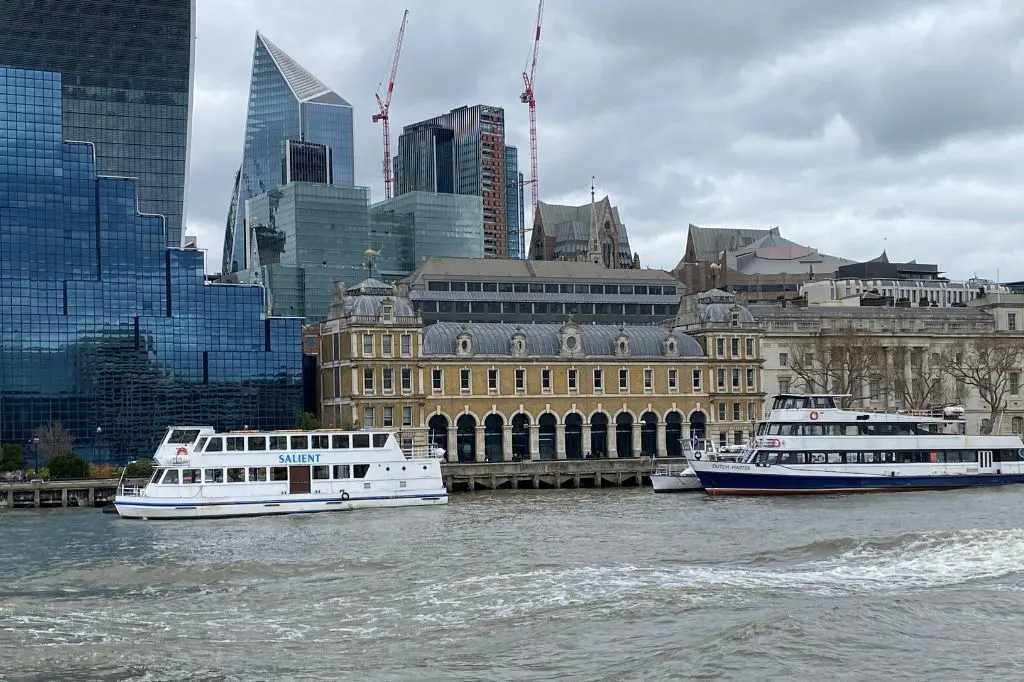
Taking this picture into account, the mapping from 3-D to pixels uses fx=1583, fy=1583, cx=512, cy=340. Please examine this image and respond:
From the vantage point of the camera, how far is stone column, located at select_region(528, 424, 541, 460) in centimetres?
14525

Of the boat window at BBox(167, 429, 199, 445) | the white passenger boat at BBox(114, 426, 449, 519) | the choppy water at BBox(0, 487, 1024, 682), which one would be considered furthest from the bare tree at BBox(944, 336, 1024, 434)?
the boat window at BBox(167, 429, 199, 445)

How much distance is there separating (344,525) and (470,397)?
51862mm

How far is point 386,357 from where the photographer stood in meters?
141

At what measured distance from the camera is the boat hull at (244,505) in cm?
10144

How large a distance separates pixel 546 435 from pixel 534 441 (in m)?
1.94

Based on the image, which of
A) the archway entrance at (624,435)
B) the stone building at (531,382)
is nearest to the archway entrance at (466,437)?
the stone building at (531,382)

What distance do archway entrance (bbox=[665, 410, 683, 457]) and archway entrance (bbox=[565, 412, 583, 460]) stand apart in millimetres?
8866

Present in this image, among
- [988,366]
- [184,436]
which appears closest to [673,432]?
[988,366]

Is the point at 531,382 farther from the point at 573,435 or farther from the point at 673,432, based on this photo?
the point at 673,432

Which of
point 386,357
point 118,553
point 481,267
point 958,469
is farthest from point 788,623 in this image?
point 481,267

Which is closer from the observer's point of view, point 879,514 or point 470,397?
point 879,514

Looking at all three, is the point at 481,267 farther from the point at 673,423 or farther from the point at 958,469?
the point at 958,469

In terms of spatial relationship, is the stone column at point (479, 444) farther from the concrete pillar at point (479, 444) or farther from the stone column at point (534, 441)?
the stone column at point (534, 441)

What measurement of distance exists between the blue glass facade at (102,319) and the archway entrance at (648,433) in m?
35.3
